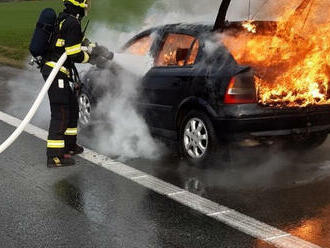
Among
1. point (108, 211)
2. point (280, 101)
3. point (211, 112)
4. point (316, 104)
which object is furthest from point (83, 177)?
point (316, 104)

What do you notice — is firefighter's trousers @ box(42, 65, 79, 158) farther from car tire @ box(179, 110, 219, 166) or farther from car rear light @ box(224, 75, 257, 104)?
car rear light @ box(224, 75, 257, 104)

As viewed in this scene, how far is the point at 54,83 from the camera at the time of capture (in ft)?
22.0

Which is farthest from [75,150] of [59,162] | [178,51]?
[178,51]

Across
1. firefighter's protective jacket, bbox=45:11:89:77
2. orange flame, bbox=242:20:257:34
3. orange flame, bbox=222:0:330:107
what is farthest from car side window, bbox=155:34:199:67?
firefighter's protective jacket, bbox=45:11:89:77

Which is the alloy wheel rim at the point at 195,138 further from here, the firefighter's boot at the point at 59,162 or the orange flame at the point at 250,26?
the firefighter's boot at the point at 59,162

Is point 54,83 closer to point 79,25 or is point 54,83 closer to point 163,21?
point 79,25

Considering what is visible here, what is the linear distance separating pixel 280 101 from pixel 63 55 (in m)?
2.49

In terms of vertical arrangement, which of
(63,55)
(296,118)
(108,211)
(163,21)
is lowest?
(108,211)

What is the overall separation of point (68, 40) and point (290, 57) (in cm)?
245

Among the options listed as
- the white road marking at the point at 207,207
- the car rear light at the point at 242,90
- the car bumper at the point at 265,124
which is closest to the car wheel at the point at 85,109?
the white road marking at the point at 207,207

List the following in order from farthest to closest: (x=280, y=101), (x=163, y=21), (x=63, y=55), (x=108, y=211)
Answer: (x=163, y=21) → (x=63, y=55) → (x=280, y=101) → (x=108, y=211)

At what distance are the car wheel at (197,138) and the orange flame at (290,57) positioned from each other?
672 millimetres

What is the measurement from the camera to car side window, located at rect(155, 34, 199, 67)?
21.7 ft

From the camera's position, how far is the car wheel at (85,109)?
8260 millimetres
